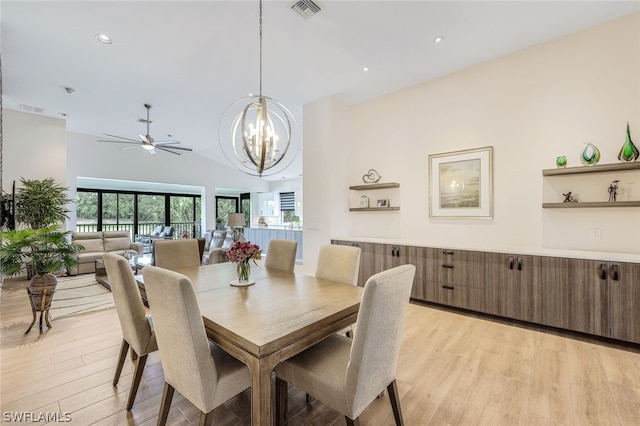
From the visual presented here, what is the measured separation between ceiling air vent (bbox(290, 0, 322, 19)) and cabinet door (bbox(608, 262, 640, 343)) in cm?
374

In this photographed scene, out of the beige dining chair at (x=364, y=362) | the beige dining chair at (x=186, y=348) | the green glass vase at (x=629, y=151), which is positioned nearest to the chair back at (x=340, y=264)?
the beige dining chair at (x=364, y=362)

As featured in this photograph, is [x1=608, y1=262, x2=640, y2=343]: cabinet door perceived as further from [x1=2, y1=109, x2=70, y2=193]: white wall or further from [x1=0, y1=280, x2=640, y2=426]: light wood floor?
[x1=2, y1=109, x2=70, y2=193]: white wall

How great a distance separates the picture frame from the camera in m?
3.73

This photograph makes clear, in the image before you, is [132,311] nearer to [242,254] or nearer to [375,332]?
[242,254]

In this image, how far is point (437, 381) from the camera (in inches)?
84.2

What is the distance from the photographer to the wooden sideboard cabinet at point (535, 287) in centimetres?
261

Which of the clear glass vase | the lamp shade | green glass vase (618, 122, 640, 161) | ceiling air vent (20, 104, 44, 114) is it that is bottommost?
the clear glass vase

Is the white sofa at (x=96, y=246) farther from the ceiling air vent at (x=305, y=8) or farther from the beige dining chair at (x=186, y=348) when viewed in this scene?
the ceiling air vent at (x=305, y=8)

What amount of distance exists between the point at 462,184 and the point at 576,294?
5.76 feet

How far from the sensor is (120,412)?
1.80 m

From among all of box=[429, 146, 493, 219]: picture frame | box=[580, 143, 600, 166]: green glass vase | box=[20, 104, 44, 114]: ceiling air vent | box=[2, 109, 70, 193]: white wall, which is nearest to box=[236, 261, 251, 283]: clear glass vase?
box=[429, 146, 493, 219]: picture frame

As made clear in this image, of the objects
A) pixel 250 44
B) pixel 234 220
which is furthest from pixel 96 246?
pixel 250 44

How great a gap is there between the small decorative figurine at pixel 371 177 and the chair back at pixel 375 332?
3486mm

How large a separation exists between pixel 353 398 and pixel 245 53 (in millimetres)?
3753
